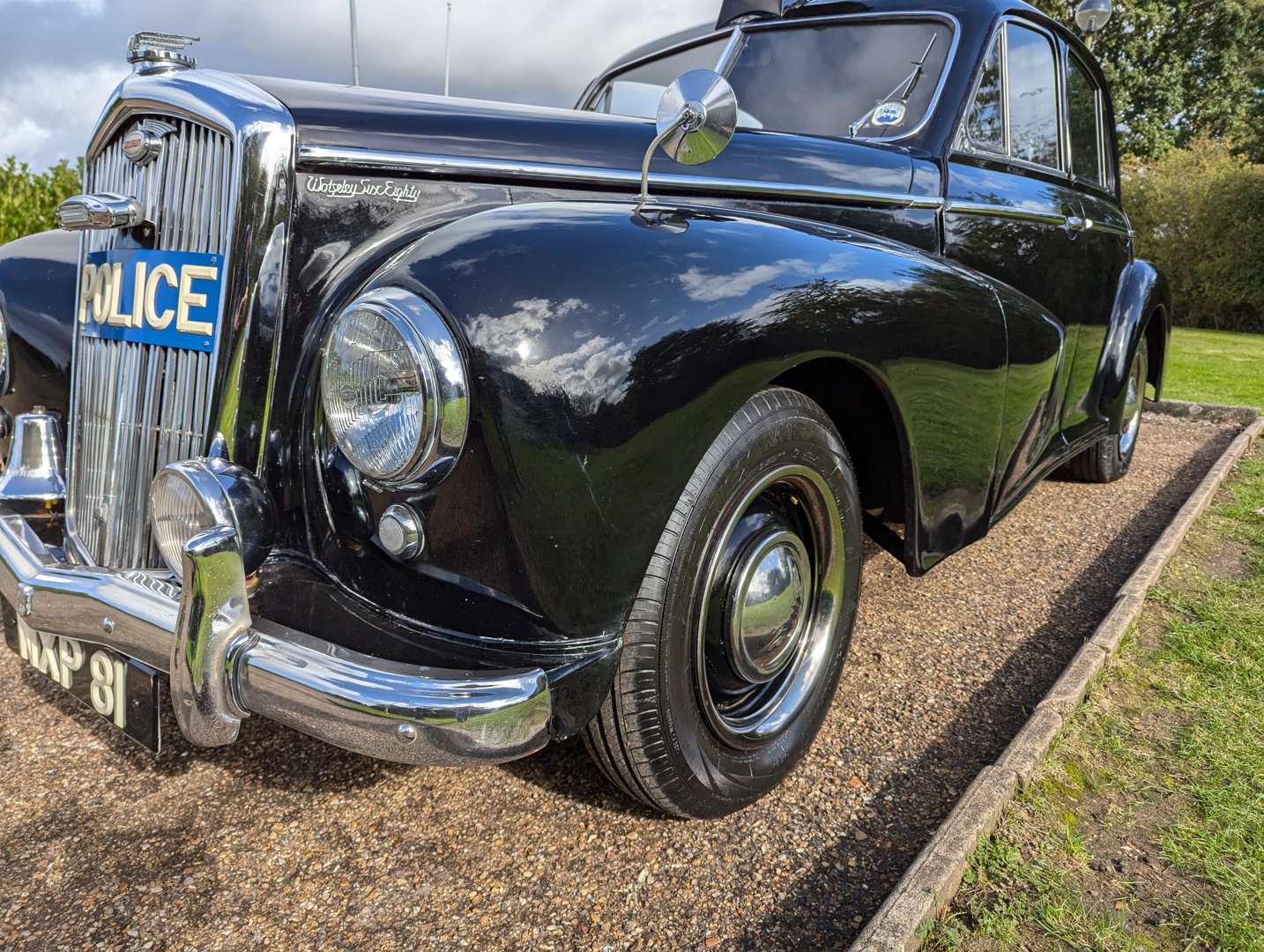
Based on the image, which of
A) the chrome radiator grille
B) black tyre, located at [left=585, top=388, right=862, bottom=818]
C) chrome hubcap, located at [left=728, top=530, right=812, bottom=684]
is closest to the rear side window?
black tyre, located at [left=585, top=388, right=862, bottom=818]

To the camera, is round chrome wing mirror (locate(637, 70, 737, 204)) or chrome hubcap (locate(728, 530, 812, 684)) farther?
chrome hubcap (locate(728, 530, 812, 684))

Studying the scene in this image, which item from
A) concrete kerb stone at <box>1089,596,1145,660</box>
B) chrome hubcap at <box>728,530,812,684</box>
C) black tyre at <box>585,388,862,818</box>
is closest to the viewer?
black tyre at <box>585,388,862,818</box>

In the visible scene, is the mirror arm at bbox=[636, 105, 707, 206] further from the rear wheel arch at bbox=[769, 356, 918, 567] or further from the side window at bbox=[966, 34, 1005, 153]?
the side window at bbox=[966, 34, 1005, 153]

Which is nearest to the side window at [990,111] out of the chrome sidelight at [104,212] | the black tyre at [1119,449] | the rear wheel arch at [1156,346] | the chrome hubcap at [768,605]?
the chrome hubcap at [768,605]

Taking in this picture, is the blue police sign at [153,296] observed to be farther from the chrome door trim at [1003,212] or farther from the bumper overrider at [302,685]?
the chrome door trim at [1003,212]

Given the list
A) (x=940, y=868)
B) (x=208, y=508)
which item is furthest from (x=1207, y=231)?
(x=208, y=508)

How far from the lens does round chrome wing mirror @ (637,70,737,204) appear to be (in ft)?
5.63

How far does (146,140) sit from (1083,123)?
3494mm

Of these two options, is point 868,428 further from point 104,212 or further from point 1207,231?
point 1207,231

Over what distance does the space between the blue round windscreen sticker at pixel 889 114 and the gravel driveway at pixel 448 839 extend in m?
1.60

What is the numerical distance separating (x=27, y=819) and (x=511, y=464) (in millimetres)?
1366

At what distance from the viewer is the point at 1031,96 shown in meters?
3.22

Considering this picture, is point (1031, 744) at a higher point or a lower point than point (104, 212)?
lower

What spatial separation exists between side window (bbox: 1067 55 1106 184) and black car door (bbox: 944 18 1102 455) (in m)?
0.14
